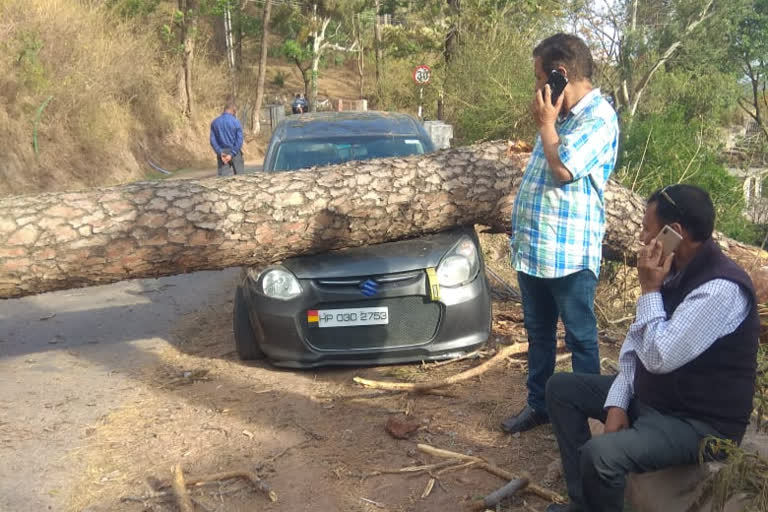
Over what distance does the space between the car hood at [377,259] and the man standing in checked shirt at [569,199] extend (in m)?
1.30

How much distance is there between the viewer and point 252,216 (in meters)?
4.91

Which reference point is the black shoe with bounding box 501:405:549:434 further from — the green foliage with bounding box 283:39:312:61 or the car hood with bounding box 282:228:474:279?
the green foliage with bounding box 283:39:312:61

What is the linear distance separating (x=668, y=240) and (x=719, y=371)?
476mm

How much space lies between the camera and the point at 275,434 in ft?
13.4

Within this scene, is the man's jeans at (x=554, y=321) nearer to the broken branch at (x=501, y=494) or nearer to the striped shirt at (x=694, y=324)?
the broken branch at (x=501, y=494)

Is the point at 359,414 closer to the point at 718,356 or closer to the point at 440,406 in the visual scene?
the point at 440,406

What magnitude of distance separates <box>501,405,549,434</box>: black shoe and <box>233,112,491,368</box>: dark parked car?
1.05 m

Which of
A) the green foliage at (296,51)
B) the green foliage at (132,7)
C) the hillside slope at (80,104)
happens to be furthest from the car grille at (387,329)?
the green foliage at (296,51)

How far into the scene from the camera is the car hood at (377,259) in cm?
486

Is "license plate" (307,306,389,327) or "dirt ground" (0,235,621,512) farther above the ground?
"license plate" (307,306,389,327)

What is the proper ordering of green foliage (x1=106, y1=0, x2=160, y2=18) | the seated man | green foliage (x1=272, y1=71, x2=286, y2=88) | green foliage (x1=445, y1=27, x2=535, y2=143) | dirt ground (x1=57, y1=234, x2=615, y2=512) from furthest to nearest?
green foliage (x1=272, y1=71, x2=286, y2=88) < green foliage (x1=106, y1=0, x2=160, y2=18) < green foliage (x1=445, y1=27, x2=535, y2=143) < dirt ground (x1=57, y1=234, x2=615, y2=512) < the seated man

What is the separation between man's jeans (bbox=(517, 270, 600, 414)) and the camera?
356cm

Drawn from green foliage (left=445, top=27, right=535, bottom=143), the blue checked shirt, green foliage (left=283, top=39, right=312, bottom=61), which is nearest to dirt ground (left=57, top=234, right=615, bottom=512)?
the blue checked shirt

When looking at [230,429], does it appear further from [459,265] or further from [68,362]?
[68,362]
